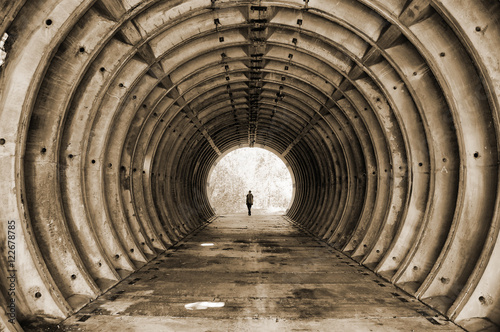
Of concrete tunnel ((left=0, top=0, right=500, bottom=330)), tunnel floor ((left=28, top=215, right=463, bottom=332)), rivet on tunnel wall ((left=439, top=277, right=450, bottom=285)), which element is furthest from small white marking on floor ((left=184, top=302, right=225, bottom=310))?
rivet on tunnel wall ((left=439, top=277, right=450, bottom=285))

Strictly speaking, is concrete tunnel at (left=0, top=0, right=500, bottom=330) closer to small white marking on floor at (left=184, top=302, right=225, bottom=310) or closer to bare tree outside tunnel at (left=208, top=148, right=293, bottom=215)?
small white marking on floor at (left=184, top=302, right=225, bottom=310)

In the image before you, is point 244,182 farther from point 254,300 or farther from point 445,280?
point 445,280

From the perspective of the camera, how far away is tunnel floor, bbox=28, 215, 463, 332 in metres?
4.68

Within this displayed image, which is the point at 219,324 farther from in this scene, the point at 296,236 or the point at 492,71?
the point at 296,236

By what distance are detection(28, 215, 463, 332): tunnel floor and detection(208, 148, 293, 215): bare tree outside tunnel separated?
1069 inches

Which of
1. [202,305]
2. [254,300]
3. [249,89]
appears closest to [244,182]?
[249,89]

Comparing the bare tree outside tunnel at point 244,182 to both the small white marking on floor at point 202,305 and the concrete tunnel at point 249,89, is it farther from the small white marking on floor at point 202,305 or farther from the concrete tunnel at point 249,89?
the small white marking on floor at point 202,305

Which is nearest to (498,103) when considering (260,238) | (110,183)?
(110,183)

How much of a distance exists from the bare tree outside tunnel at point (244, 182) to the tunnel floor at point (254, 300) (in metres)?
27.2

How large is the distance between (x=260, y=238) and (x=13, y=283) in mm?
9487

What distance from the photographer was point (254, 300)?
5.64m

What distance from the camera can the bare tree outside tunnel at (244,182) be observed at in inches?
1437

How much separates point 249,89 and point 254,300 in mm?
7237

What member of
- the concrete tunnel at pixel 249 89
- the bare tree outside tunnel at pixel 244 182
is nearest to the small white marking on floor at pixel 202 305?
the concrete tunnel at pixel 249 89
